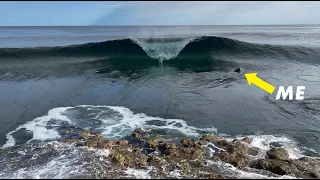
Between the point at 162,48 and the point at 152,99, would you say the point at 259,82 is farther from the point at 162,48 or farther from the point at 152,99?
the point at 162,48

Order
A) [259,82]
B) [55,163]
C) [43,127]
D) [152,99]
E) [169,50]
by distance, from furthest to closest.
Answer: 1. [169,50]
2. [259,82]
3. [152,99]
4. [43,127]
5. [55,163]

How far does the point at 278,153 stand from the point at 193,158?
7.76 feet

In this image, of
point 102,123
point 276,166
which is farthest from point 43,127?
point 276,166

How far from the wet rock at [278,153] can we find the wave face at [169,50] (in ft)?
56.0

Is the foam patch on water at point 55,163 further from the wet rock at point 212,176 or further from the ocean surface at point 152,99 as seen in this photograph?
the wet rock at point 212,176

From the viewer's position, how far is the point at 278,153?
7.69 meters

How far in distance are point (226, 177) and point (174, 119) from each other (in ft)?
15.3

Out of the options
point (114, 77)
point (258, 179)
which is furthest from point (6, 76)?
point (258, 179)

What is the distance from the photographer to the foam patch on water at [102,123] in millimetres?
9523

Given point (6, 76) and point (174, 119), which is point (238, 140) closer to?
point (174, 119)

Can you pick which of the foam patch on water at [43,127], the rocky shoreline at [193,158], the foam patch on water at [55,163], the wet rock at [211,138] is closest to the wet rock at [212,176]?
the rocky shoreline at [193,158]

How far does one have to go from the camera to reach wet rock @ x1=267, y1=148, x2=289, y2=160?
755cm

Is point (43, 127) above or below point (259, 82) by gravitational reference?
below

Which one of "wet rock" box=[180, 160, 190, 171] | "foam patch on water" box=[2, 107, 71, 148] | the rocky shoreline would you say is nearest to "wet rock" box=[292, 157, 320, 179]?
the rocky shoreline
